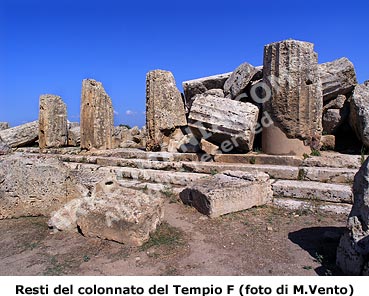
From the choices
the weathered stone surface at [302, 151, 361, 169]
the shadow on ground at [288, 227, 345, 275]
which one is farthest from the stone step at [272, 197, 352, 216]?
the weathered stone surface at [302, 151, 361, 169]

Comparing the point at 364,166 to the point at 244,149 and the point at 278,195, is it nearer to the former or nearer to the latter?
the point at 278,195

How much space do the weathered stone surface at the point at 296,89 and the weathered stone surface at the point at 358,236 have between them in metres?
3.49

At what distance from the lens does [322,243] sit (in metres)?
3.44

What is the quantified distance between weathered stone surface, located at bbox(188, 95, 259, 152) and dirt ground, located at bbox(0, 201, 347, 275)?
2231mm

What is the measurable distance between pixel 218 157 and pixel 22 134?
847 cm

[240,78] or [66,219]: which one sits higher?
[240,78]

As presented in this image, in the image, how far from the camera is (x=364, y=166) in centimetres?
276

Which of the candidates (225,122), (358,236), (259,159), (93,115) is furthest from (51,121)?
(358,236)

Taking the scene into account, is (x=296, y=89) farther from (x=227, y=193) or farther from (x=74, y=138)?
(x=74, y=138)

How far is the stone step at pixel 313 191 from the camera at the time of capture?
15.0ft

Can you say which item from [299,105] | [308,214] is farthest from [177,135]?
[308,214]

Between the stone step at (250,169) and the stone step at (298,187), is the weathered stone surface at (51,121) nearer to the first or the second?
the stone step at (250,169)
